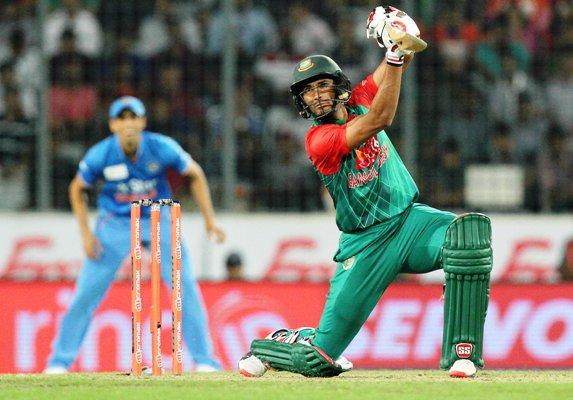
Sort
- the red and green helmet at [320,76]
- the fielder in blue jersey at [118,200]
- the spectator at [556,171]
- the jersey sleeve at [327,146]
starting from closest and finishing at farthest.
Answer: the jersey sleeve at [327,146] → the red and green helmet at [320,76] → the fielder in blue jersey at [118,200] → the spectator at [556,171]

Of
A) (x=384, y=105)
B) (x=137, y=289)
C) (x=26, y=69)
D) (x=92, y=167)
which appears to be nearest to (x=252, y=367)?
(x=137, y=289)

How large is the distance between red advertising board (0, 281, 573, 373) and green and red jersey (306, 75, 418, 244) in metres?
4.96

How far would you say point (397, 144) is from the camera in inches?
541

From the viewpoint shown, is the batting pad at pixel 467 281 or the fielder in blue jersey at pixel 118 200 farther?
the fielder in blue jersey at pixel 118 200

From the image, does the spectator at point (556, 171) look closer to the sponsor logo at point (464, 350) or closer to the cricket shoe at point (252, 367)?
the cricket shoe at point (252, 367)

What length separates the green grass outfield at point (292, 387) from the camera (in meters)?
7.04

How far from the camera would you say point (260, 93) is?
13781 millimetres

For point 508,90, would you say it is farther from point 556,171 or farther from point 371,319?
point 371,319

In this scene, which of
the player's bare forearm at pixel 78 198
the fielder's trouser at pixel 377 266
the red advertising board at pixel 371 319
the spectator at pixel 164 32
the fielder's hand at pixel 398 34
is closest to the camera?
the fielder's hand at pixel 398 34

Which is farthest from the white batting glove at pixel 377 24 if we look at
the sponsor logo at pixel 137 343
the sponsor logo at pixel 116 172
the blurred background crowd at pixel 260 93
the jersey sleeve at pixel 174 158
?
the blurred background crowd at pixel 260 93

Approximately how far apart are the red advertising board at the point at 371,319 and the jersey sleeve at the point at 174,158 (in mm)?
1662

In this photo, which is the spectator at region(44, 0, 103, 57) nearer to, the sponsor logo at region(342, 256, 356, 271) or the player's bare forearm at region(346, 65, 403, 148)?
the sponsor logo at region(342, 256, 356, 271)

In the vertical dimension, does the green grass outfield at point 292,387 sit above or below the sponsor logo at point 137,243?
below

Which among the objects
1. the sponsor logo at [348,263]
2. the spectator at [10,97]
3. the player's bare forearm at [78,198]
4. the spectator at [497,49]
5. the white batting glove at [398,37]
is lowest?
the sponsor logo at [348,263]
